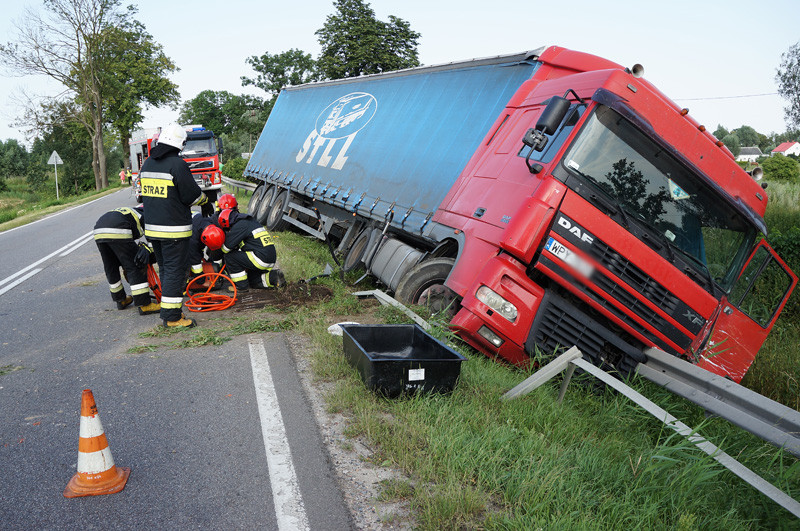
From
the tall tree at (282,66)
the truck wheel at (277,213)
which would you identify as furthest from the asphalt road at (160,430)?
the tall tree at (282,66)

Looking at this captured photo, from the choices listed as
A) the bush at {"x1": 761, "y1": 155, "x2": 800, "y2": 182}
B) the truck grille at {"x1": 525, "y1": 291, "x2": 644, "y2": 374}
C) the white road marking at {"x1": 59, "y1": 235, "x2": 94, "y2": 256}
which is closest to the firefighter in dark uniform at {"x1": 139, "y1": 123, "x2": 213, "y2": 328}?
the truck grille at {"x1": 525, "y1": 291, "x2": 644, "y2": 374}

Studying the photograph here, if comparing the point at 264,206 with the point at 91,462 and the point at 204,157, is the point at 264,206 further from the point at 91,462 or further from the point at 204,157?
the point at 91,462

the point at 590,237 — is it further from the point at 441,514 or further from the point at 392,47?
the point at 392,47

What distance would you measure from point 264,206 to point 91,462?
11.7 metres

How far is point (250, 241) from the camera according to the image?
7.20m

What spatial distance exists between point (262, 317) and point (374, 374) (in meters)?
2.91

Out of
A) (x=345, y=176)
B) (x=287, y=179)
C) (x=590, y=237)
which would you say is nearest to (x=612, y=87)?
(x=590, y=237)

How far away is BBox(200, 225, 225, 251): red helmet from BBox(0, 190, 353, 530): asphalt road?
1.15 m

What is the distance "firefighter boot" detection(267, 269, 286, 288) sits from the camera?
761 cm

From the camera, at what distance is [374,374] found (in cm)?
396

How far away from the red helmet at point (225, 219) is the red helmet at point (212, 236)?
12 centimetres

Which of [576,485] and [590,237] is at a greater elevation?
Result: [590,237]

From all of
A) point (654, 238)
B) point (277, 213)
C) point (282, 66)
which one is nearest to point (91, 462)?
point (654, 238)

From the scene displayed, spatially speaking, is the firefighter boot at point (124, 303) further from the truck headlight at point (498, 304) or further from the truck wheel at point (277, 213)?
the truck wheel at point (277, 213)
